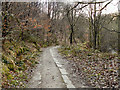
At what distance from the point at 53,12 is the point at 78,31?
Answer: 8.81 meters

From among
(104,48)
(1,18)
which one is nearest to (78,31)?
(104,48)

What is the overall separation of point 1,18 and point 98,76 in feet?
20.1

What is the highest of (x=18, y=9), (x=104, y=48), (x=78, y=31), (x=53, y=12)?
(x=53, y=12)

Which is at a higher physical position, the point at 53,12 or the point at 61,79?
the point at 53,12

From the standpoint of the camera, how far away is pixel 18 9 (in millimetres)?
8992

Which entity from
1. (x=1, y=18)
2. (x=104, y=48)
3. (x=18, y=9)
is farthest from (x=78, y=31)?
(x=1, y=18)

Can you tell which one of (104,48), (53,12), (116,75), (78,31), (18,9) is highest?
(53,12)

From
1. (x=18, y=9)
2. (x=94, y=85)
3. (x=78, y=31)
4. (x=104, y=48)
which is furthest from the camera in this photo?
(x=78, y=31)

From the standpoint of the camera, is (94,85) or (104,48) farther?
(104,48)

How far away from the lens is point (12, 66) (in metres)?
6.34

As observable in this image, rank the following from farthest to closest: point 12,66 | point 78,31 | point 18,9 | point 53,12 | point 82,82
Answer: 1. point 53,12
2. point 78,31
3. point 18,9
4. point 12,66
5. point 82,82

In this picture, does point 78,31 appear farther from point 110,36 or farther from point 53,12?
point 53,12

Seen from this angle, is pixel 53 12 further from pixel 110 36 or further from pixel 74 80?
pixel 74 80

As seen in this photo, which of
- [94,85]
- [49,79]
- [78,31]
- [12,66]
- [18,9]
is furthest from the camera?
[78,31]
